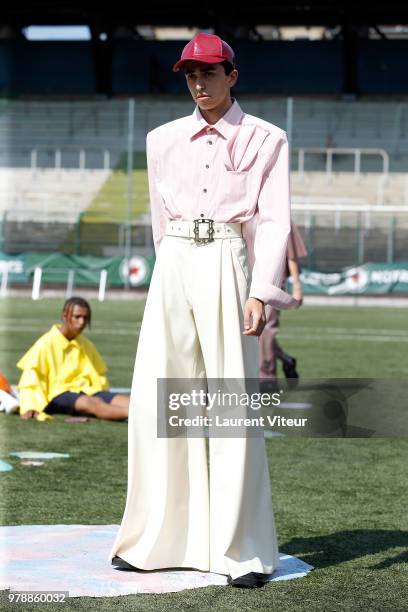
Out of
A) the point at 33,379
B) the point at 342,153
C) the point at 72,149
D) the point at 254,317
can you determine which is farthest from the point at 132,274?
the point at 254,317

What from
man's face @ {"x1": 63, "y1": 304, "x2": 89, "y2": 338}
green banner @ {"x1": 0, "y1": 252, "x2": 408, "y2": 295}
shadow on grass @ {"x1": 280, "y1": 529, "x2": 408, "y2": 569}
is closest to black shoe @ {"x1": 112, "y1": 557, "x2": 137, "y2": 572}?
shadow on grass @ {"x1": 280, "y1": 529, "x2": 408, "y2": 569}

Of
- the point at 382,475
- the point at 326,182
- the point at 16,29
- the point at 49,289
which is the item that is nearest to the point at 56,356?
the point at 382,475

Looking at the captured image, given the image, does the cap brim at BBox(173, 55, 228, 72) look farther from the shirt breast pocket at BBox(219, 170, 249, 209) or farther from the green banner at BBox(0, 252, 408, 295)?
the green banner at BBox(0, 252, 408, 295)

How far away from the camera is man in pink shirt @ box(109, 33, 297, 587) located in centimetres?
438

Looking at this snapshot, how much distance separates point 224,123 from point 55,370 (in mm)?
5460

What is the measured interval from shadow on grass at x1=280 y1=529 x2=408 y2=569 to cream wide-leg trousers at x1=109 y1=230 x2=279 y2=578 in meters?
0.51

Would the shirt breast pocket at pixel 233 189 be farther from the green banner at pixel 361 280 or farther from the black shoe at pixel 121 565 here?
the green banner at pixel 361 280

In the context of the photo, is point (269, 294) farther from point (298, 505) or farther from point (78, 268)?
point (78, 268)

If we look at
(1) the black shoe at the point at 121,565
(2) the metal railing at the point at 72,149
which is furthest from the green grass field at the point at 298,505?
(2) the metal railing at the point at 72,149

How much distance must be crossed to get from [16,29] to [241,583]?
1794 inches

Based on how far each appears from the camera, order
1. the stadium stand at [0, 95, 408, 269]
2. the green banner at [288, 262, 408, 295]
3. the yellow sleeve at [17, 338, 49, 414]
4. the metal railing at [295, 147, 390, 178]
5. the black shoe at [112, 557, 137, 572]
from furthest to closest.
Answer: the metal railing at [295, 147, 390, 178], the stadium stand at [0, 95, 408, 269], the green banner at [288, 262, 408, 295], the yellow sleeve at [17, 338, 49, 414], the black shoe at [112, 557, 137, 572]

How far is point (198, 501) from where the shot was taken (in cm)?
452

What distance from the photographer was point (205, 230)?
173 inches

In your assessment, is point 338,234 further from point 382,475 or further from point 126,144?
point 382,475
